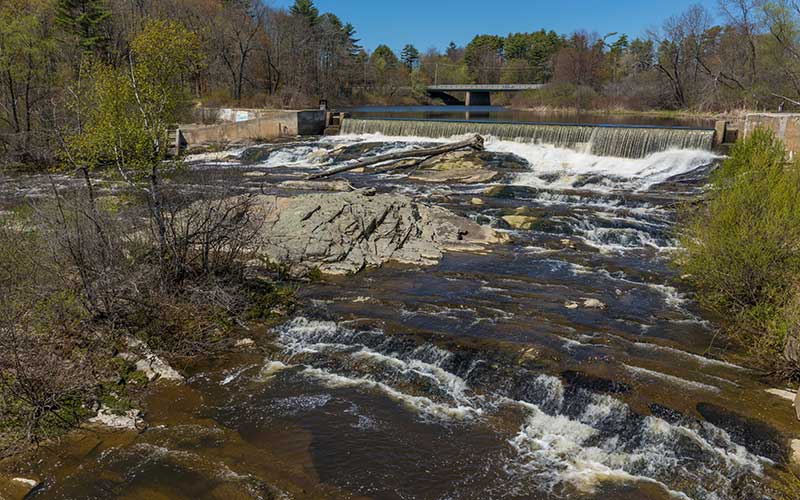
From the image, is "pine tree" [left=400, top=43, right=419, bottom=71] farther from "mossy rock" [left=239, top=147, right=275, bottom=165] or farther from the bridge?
"mossy rock" [left=239, top=147, right=275, bottom=165]

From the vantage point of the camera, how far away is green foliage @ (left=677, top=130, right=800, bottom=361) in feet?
26.8

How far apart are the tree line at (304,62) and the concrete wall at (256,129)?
3.29 m

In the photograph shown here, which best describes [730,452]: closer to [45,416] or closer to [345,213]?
[45,416]

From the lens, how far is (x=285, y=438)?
21.3 ft

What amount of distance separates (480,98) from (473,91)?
16.7ft

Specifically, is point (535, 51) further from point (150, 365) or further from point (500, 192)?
point (150, 365)

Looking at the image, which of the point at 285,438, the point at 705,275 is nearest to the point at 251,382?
the point at 285,438

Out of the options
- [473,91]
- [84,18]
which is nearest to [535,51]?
[473,91]

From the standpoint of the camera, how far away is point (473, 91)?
75562 millimetres

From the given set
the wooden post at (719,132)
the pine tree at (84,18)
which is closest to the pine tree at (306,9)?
the pine tree at (84,18)

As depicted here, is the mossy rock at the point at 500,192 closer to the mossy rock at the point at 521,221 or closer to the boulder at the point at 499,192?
the boulder at the point at 499,192

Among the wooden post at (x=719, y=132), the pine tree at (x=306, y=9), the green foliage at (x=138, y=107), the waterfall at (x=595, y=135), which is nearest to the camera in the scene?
the green foliage at (x=138, y=107)

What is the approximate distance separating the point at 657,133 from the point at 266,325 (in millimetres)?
20791

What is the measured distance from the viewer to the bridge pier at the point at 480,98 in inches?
3103
